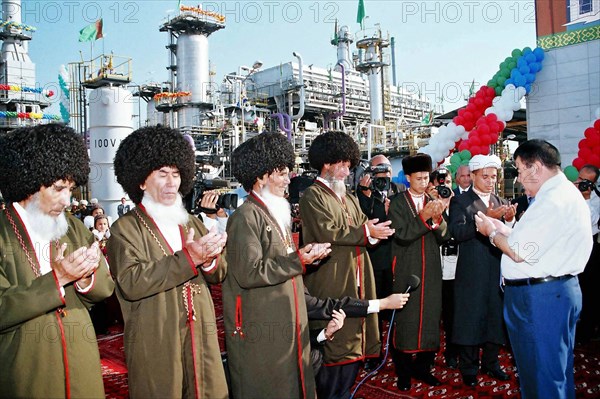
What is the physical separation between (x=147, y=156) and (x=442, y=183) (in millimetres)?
2985

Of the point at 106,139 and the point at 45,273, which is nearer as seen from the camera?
the point at 45,273

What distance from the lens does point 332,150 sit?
12.7ft

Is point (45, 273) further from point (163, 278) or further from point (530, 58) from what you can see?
point (530, 58)

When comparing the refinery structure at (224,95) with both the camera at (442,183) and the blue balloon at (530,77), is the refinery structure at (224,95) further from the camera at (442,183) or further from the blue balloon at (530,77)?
the camera at (442,183)

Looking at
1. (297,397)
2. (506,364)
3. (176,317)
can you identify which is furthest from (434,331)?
(176,317)

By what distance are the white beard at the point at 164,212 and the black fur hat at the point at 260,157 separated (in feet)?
1.99

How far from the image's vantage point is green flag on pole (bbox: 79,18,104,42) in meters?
20.0

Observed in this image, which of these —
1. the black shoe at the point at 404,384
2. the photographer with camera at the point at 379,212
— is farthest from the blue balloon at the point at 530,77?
the black shoe at the point at 404,384

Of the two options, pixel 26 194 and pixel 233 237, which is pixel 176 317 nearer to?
pixel 233 237

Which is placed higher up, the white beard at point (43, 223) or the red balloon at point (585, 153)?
the red balloon at point (585, 153)

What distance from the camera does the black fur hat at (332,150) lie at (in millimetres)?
3863

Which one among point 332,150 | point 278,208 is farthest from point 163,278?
point 332,150

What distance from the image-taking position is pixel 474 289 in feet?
13.3

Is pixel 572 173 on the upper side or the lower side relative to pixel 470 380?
upper
